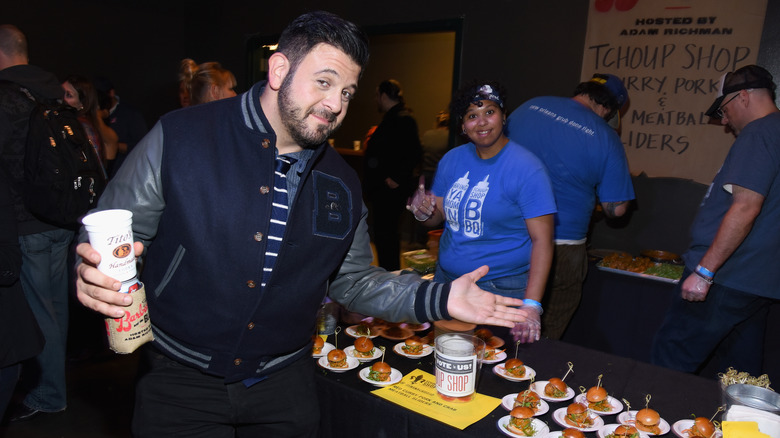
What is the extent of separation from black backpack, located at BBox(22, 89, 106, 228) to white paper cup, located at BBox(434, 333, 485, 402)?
190 centimetres

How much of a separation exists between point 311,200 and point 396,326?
2.91 feet

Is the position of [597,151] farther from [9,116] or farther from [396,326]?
[9,116]

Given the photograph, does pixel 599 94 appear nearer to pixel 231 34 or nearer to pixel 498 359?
pixel 498 359

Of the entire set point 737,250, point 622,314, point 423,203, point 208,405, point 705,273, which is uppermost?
point 423,203

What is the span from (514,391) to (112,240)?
1233mm

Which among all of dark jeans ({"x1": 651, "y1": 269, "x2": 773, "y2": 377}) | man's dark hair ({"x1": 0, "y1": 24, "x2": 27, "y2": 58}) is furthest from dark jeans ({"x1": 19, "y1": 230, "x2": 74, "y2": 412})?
dark jeans ({"x1": 651, "y1": 269, "x2": 773, "y2": 377})

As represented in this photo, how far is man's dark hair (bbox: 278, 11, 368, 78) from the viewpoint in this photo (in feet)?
4.42

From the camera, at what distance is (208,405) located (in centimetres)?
138

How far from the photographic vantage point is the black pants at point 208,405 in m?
1.36

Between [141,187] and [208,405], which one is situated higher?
[141,187]

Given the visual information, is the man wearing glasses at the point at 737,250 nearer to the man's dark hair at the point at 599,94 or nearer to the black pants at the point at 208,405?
the man's dark hair at the point at 599,94

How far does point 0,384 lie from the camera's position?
204 cm

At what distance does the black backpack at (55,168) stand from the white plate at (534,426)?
210 cm

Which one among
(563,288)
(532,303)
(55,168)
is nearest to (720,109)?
(563,288)
